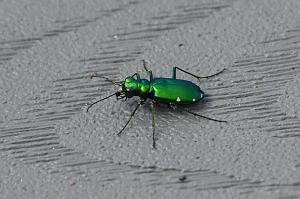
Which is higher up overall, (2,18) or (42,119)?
(2,18)

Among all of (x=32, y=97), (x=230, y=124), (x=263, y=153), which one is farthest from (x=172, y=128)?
(x=32, y=97)

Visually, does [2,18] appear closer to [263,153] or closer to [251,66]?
[251,66]

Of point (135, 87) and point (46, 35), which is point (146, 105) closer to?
point (135, 87)

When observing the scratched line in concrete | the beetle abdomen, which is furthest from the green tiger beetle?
the scratched line in concrete

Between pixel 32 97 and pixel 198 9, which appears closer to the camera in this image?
pixel 32 97

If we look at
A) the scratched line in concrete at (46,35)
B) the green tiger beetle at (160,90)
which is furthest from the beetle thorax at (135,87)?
the scratched line in concrete at (46,35)

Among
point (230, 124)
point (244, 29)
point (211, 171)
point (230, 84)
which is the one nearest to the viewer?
point (211, 171)

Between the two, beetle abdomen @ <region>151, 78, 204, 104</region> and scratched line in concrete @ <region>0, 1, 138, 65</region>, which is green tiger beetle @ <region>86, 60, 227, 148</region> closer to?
beetle abdomen @ <region>151, 78, 204, 104</region>
